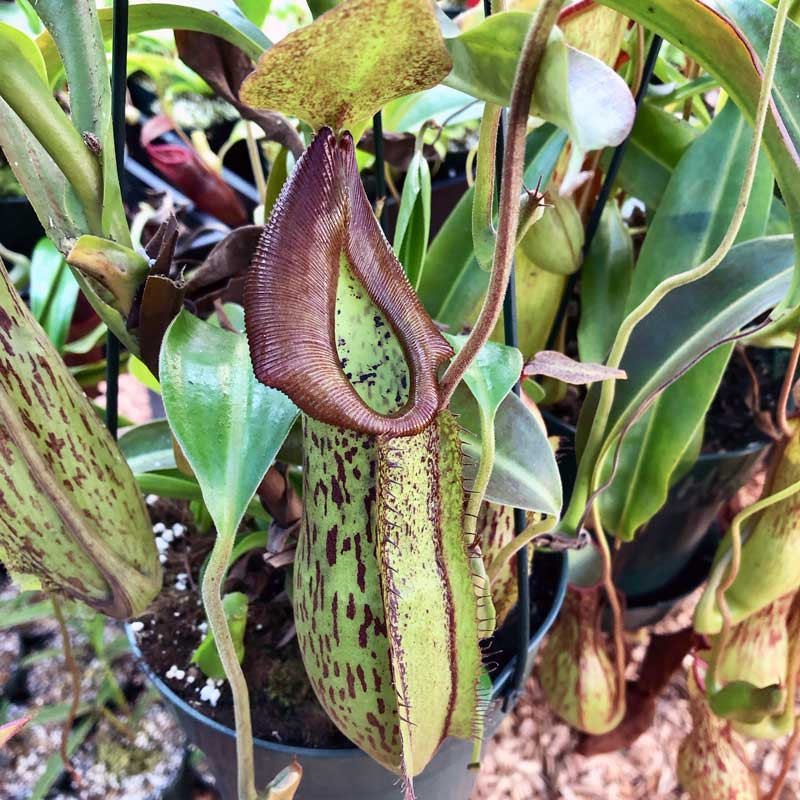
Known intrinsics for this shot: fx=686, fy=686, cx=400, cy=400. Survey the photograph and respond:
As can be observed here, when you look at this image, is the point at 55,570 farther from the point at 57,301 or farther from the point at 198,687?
the point at 57,301

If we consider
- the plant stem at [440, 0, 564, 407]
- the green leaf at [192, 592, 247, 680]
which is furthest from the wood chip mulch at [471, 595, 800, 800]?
the plant stem at [440, 0, 564, 407]

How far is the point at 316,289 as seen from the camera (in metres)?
0.34

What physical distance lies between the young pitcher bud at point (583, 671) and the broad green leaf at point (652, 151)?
1.51ft

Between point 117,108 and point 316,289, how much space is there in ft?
0.54

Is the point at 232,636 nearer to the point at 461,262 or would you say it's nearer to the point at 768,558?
the point at 461,262

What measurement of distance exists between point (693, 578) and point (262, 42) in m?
1.01

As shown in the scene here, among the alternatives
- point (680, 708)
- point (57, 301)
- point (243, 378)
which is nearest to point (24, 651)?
point (57, 301)

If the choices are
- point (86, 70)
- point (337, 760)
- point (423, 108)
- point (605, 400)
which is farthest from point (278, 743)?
point (423, 108)

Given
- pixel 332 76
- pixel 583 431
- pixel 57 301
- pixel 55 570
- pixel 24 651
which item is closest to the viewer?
A: pixel 332 76

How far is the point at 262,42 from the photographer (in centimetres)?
44

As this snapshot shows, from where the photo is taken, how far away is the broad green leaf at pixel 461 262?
596 millimetres

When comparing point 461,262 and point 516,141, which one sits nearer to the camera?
point 516,141

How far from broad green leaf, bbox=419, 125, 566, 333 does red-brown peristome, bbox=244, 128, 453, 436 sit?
256 mm

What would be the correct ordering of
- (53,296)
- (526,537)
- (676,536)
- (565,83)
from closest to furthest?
(565,83), (526,537), (53,296), (676,536)
